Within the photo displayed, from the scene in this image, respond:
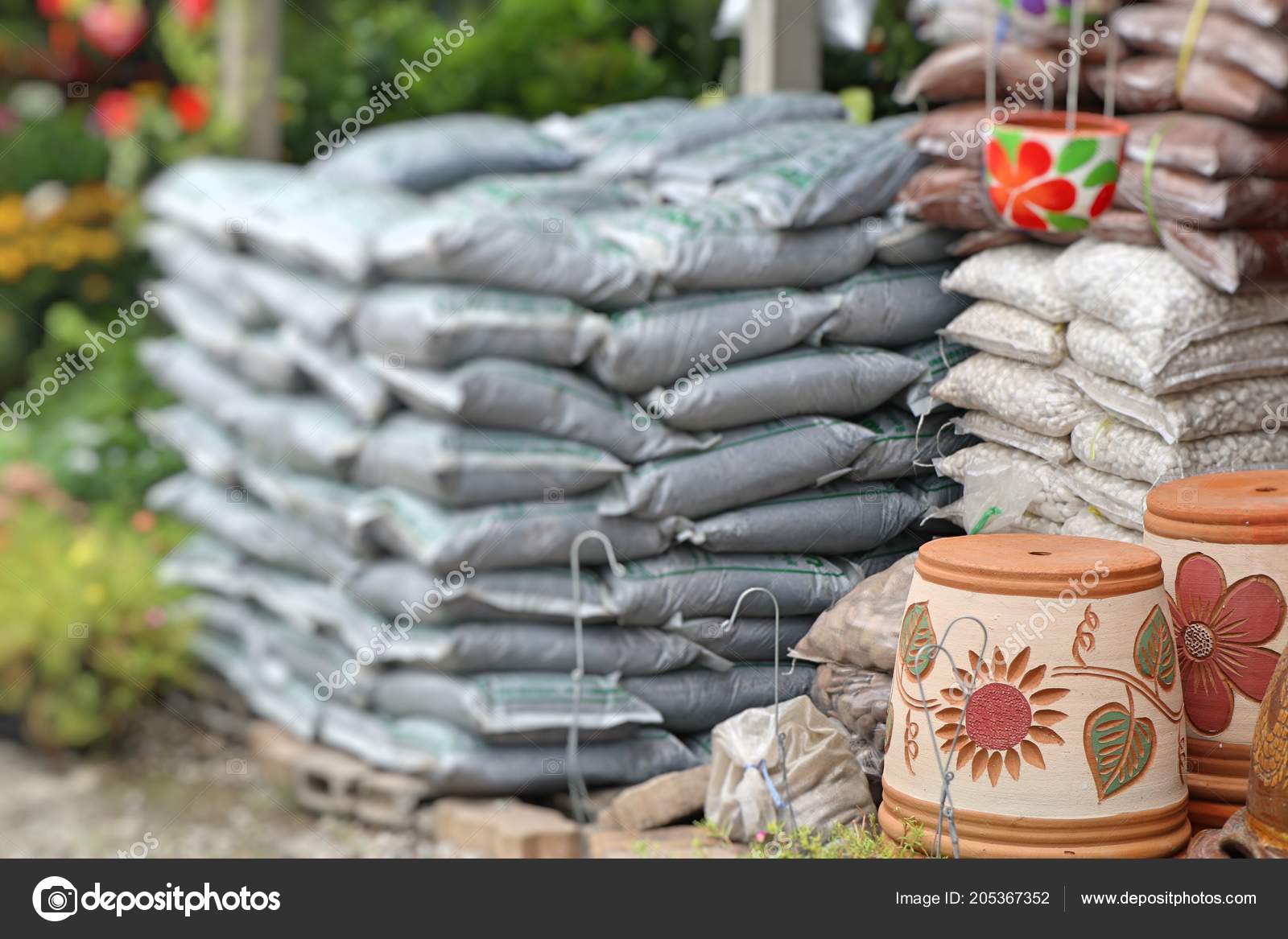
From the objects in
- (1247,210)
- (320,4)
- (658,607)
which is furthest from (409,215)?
(320,4)

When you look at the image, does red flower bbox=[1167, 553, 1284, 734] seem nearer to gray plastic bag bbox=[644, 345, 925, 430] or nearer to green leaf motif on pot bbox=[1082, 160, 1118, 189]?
green leaf motif on pot bbox=[1082, 160, 1118, 189]

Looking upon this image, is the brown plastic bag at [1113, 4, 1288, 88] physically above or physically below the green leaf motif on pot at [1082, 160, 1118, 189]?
above

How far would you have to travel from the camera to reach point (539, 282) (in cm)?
338

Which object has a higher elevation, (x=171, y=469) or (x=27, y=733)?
(x=171, y=469)

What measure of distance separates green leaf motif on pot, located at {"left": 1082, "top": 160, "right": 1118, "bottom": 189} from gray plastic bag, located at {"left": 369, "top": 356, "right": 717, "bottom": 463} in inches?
40.7

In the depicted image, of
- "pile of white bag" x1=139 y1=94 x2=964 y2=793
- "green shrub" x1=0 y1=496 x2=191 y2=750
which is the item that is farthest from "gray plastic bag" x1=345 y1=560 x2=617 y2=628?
"green shrub" x1=0 y1=496 x2=191 y2=750

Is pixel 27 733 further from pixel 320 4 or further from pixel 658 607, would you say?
pixel 320 4

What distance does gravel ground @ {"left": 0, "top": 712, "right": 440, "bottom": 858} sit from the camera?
3781 mm

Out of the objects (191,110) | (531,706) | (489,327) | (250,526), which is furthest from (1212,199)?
(191,110)

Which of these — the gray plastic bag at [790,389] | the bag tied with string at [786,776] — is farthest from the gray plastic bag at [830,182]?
the bag tied with string at [786,776]

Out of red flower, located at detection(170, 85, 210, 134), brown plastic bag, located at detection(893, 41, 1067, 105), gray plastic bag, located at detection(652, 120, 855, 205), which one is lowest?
gray plastic bag, located at detection(652, 120, 855, 205)

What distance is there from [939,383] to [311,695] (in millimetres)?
1757

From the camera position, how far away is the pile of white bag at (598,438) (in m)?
3.40

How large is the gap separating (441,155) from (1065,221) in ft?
5.82
